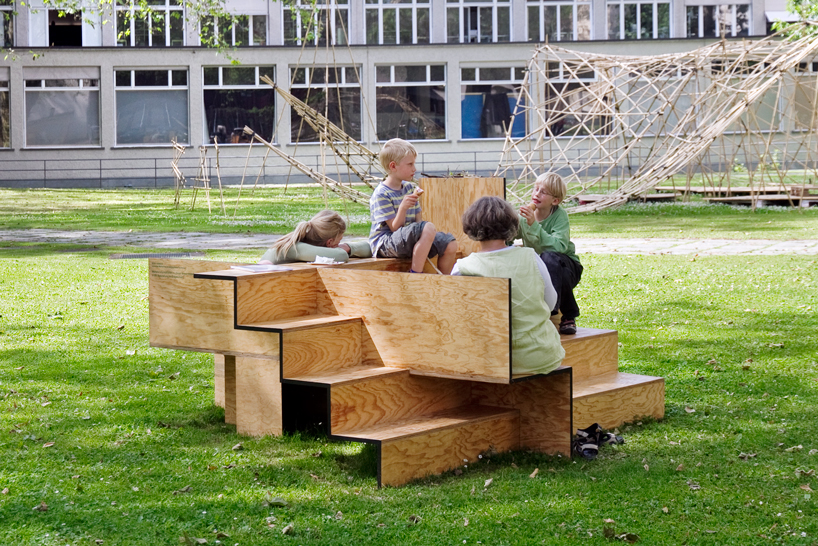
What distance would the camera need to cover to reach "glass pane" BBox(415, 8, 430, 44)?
117ft

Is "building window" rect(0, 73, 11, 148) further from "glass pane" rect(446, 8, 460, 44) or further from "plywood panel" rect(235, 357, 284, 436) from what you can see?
"plywood panel" rect(235, 357, 284, 436)

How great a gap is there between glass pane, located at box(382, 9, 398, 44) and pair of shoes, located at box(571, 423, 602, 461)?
3193cm

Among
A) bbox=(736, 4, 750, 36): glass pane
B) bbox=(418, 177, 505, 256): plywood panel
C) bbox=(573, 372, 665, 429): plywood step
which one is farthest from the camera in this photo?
bbox=(736, 4, 750, 36): glass pane

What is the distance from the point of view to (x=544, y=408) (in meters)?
4.84

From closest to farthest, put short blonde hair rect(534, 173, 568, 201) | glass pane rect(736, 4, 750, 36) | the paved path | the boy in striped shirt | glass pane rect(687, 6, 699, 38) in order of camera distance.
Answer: short blonde hair rect(534, 173, 568, 201) < the boy in striped shirt < the paved path < glass pane rect(687, 6, 699, 38) < glass pane rect(736, 4, 750, 36)

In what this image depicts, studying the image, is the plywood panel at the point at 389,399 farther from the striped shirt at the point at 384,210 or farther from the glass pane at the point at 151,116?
the glass pane at the point at 151,116

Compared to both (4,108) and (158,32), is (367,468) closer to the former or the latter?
(158,32)

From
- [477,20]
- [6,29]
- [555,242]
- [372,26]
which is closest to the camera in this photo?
[555,242]

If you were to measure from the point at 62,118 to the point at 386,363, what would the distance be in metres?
33.0

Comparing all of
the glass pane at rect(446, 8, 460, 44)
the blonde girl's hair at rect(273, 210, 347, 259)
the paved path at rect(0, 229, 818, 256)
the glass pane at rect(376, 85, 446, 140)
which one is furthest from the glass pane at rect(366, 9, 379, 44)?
the blonde girl's hair at rect(273, 210, 347, 259)

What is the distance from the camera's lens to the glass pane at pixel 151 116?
35.1m

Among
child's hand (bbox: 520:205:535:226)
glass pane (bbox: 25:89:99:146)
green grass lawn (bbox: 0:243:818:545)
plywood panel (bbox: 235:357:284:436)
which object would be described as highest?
glass pane (bbox: 25:89:99:146)

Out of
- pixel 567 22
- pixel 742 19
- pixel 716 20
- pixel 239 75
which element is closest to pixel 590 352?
pixel 239 75

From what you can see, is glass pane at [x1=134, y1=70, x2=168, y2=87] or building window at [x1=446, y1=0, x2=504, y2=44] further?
building window at [x1=446, y1=0, x2=504, y2=44]
